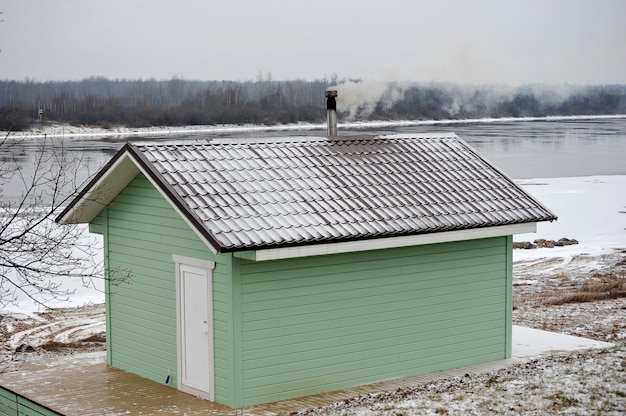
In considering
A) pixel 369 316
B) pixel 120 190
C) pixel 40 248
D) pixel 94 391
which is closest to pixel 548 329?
pixel 369 316

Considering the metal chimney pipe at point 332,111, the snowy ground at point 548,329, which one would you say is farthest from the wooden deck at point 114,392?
the metal chimney pipe at point 332,111

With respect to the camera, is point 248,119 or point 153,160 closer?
point 153,160

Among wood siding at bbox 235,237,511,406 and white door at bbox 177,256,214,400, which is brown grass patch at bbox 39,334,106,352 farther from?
wood siding at bbox 235,237,511,406

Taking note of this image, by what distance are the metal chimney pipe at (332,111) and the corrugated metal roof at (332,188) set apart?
1.70 feet

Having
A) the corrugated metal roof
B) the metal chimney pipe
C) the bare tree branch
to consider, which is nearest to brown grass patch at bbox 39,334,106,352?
the bare tree branch

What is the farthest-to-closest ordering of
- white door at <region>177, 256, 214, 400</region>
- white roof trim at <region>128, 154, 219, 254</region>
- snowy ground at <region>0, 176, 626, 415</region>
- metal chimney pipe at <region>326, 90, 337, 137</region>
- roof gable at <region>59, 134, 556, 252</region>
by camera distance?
metal chimney pipe at <region>326, 90, 337, 137</region> < white door at <region>177, 256, 214, 400</region> < roof gable at <region>59, 134, 556, 252</region> < white roof trim at <region>128, 154, 219, 254</region> < snowy ground at <region>0, 176, 626, 415</region>

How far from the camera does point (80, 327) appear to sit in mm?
19828

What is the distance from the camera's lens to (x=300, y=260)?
465 inches

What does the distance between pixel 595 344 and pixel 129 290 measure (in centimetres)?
762

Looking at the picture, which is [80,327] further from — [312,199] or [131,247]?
[312,199]

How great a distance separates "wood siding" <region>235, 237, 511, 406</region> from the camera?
11508 millimetres

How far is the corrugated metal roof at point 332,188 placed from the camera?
37.1ft

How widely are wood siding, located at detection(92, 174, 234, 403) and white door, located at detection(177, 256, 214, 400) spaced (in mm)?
140

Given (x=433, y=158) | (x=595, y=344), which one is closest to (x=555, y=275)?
(x=595, y=344)
